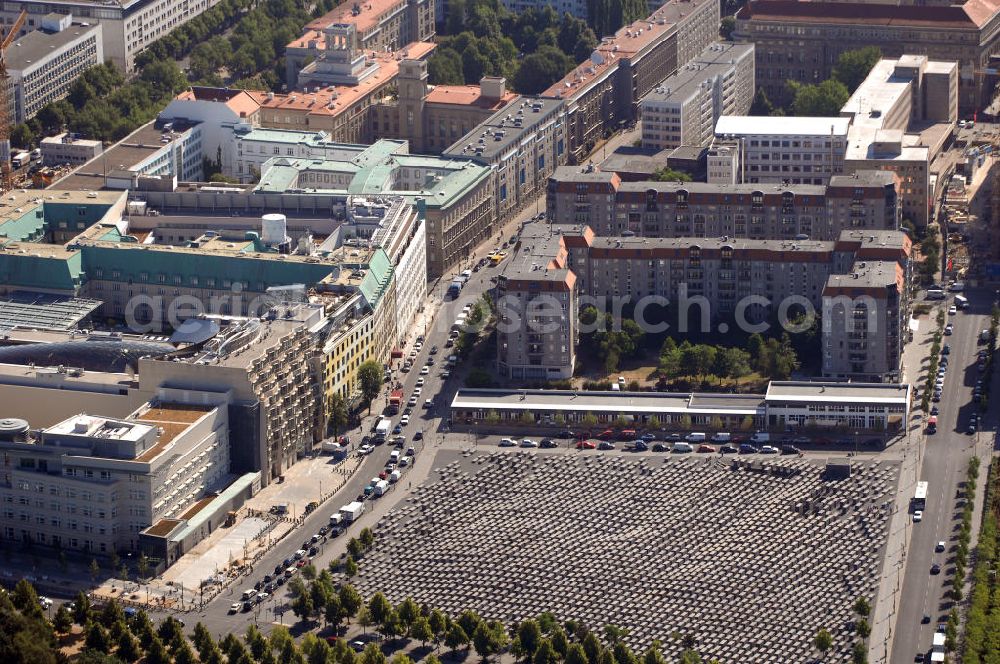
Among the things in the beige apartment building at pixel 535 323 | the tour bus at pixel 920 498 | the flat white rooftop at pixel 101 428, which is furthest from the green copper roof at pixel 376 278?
the tour bus at pixel 920 498

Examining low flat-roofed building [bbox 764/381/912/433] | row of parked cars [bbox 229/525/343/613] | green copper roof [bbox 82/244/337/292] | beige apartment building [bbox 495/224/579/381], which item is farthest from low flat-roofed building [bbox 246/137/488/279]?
row of parked cars [bbox 229/525/343/613]

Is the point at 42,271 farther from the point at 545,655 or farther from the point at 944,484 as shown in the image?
the point at 944,484

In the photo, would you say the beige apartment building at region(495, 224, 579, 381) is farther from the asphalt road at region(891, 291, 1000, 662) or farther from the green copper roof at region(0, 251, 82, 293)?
the green copper roof at region(0, 251, 82, 293)

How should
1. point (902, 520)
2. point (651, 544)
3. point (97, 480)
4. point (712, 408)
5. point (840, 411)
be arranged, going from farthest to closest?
point (712, 408), point (840, 411), point (902, 520), point (651, 544), point (97, 480)

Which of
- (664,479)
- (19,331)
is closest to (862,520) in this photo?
(664,479)

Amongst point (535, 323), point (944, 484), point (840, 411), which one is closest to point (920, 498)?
point (944, 484)

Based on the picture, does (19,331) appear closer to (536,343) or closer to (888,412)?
(536,343)

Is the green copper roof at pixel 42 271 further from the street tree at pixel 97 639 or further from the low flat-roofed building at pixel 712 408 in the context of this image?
the street tree at pixel 97 639
